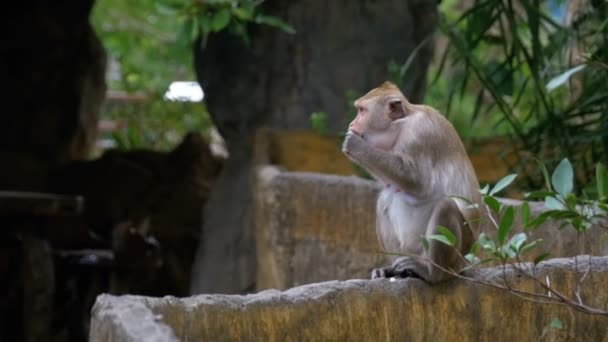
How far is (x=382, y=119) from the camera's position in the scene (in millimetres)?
4746

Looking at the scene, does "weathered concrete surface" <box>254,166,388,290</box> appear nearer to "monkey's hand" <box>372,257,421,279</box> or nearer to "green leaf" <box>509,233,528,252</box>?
"monkey's hand" <box>372,257,421,279</box>

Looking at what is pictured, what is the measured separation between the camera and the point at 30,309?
9.91 meters

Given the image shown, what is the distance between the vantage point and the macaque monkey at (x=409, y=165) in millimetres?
4484

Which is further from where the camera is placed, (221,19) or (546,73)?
(546,73)

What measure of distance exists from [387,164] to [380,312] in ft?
2.67

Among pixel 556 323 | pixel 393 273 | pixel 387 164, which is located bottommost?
pixel 556 323

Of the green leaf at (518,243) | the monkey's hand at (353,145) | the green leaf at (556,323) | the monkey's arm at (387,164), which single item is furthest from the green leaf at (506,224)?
the monkey's hand at (353,145)

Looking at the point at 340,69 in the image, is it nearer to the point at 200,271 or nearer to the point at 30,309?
the point at 200,271

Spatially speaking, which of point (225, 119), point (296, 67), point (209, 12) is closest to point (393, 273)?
point (209, 12)

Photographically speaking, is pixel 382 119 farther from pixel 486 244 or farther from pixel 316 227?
pixel 316 227

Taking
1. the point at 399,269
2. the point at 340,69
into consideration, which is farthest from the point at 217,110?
the point at 399,269

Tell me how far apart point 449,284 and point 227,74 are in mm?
6388

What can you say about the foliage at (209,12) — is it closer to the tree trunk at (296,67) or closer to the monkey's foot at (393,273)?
the monkey's foot at (393,273)

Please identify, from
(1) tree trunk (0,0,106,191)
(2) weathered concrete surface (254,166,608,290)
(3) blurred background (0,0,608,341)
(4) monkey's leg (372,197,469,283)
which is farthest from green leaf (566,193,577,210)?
(1) tree trunk (0,0,106,191)
